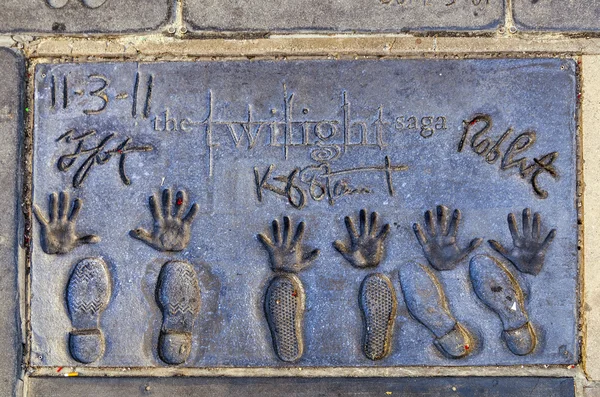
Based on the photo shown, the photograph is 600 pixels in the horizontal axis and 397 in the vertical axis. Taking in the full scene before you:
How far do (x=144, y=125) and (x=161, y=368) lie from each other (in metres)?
0.96

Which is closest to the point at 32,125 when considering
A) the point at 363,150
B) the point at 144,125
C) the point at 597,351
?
the point at 144,125

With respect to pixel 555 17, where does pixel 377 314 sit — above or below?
below

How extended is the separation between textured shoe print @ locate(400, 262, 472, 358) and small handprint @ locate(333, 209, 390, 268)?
0.14 metres

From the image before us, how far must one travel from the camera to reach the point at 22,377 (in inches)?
102

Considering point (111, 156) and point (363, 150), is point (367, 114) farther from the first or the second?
point (111, 156)

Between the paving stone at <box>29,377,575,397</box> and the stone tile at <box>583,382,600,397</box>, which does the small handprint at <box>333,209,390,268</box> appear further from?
the stone tile at <box>583,382,600,397</box>

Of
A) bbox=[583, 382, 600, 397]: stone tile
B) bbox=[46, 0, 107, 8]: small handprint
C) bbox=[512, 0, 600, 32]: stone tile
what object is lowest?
bbox=[583, 382, 600, 397]: stone tile

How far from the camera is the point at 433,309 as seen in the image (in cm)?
254

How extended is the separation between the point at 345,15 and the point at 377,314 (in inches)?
46.4
